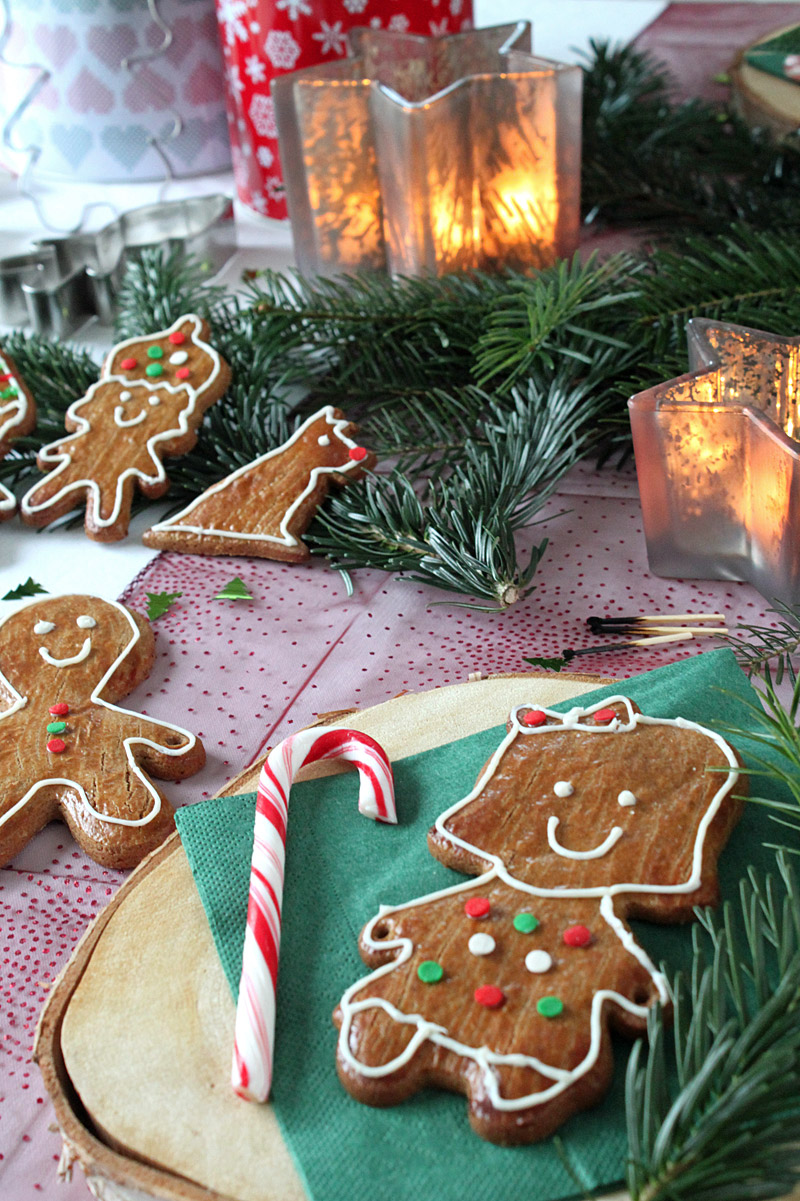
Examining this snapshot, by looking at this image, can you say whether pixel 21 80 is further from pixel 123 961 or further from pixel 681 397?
pixel 123 961

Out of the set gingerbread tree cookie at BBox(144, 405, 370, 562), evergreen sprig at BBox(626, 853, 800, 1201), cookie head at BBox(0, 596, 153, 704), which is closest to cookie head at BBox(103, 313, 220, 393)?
gingerbread tree cookie at BBox(144, 405, 370, 562)

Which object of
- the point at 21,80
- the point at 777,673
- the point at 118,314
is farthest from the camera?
the point at 21,80

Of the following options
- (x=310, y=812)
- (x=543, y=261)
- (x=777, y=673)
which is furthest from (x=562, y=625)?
(x=543, y=261)

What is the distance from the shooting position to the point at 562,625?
2.65 ft

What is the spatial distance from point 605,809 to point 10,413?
63cm

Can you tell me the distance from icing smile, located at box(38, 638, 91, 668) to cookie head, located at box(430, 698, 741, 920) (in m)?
0.30

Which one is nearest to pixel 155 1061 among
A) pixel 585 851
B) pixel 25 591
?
pixel 585 851

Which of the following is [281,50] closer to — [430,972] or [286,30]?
[286,30]

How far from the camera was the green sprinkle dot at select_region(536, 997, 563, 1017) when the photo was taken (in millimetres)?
482

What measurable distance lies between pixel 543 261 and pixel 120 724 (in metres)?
0.67

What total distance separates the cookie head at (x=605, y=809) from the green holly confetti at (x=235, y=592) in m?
0.30

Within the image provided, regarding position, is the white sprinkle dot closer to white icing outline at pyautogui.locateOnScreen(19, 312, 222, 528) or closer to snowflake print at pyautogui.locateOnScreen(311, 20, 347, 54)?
white icing outline at pyautogui.locateOnScreen(19, 312, 222, 528)

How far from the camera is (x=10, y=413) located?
0.97 metres

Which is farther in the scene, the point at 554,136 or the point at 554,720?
the point at 554,136
